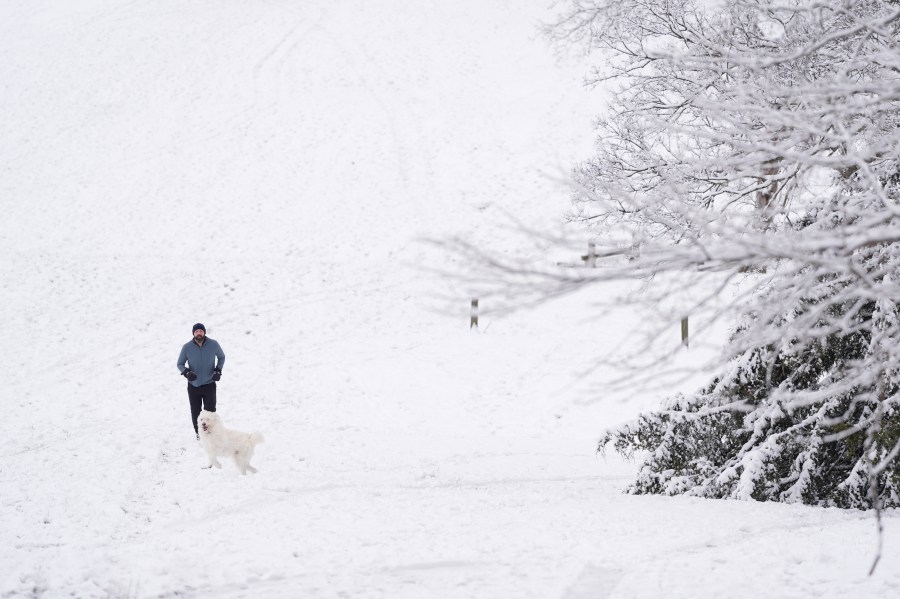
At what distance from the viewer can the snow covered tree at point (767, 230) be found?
11.2 ft

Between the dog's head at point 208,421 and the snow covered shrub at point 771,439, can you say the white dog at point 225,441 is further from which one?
the snow covered shrub at point 771,439

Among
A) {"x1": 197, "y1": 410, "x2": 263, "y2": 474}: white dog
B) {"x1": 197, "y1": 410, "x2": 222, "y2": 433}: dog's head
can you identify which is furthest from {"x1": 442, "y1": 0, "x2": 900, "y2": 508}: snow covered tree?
{"x1": 197, "y1": 410, "x2": 222, "y2": 433}: dog's head

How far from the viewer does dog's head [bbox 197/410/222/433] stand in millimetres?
9688

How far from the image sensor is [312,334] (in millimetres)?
18438

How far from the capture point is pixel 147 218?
2552 cm

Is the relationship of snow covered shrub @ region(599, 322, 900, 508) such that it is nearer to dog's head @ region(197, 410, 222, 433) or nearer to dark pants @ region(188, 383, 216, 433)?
dog's head @ region(197, 410, 222, 433)

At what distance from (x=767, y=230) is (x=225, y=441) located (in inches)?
277

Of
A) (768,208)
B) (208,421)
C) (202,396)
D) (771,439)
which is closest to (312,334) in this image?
(202,396)

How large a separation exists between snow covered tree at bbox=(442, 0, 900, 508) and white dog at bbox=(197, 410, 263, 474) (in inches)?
179

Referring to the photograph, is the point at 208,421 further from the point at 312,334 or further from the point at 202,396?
the point at 312,334

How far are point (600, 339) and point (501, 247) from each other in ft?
21.3

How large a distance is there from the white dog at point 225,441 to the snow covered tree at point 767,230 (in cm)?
455

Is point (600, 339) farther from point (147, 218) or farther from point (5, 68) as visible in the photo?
point (5, 68)

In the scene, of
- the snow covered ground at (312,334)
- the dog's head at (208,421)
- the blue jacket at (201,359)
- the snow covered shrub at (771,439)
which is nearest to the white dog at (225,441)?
the dog's head at (208,421)
